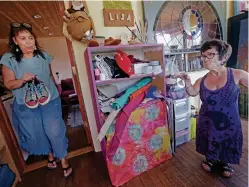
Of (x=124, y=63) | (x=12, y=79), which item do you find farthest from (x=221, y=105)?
(x=12, y=79)

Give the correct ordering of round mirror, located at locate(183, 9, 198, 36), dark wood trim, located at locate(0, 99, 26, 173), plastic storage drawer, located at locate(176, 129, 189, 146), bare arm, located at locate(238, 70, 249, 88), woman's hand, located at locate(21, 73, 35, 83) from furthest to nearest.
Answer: round mirror, located at locate(183, 9, 198, 36) → plastic storage drawer, located at locate(176, 129, 189, 146) → dark wood trim, located at locate(0, 99, 26, 173) → woman's hand, located at locate(21, 73, 35, 83) → bare arm, located at locate(238, 70, 249, 88)

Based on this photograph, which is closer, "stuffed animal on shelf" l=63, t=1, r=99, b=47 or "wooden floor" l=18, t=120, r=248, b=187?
"wooden floor" l=18, t=120, r=248, b=187

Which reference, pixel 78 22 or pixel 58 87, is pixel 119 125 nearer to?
pixel 58 87

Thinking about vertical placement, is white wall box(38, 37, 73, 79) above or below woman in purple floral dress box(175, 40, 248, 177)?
above

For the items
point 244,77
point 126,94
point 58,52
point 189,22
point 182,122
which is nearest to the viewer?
point 244,77

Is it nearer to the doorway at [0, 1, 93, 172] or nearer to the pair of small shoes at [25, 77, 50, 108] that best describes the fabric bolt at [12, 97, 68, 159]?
the pair of small shoes at [25, 77, 50, 108]

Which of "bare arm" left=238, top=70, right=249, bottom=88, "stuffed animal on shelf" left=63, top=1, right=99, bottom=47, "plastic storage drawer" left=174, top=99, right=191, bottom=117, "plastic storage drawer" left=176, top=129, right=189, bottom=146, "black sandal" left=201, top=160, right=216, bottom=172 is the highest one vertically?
"stuffed animal on shelf" left=63, top=1, right=99, bottom=47

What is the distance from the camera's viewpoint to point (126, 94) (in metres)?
1.38

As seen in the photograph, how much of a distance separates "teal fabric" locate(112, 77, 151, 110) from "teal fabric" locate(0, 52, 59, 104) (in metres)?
0.64

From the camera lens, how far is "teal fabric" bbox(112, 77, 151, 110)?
1.29 m

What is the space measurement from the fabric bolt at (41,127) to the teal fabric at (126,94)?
61 centimetres

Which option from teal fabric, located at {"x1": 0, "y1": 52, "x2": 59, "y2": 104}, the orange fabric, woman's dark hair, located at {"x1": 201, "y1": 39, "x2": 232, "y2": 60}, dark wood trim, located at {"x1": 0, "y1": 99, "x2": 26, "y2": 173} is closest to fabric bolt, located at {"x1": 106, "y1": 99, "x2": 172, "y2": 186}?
the orange fabric

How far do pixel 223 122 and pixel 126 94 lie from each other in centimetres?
84

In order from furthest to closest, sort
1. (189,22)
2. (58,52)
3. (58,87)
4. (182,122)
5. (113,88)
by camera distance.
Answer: (58,52) → (189,22) → (182,122) → (58,87) → (113,88)
